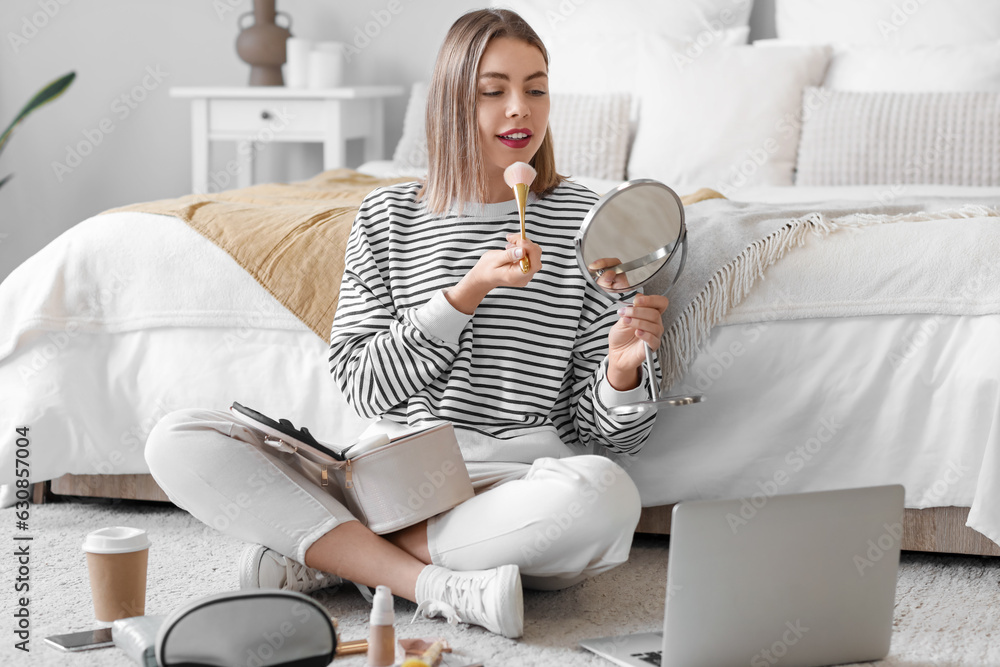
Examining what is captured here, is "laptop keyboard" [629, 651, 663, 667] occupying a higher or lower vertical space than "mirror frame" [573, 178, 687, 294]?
lower

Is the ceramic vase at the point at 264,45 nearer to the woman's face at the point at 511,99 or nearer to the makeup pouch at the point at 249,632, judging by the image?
the woman's face at the point at 511,99

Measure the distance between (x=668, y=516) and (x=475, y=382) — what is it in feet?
1.25

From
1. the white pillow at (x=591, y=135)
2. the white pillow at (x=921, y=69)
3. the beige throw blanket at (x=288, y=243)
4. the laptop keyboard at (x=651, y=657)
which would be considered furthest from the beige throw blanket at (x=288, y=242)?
the white pillow at (x=921, y=69)

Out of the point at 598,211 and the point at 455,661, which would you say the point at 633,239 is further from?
the point at 455,661

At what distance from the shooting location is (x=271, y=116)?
3.10m

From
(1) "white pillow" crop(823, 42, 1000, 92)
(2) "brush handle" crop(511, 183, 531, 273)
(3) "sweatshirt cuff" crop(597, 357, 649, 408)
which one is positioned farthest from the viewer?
(1) "white pillow" crop(823, 42, 1000, 92)

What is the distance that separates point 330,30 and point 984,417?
2.69 meters

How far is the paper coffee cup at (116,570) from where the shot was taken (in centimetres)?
114

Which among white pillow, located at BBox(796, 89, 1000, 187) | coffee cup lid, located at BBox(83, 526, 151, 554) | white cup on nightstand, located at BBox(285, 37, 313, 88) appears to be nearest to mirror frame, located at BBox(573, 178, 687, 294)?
coffee cup lid, located at BBox(83, 526, 151, 554)

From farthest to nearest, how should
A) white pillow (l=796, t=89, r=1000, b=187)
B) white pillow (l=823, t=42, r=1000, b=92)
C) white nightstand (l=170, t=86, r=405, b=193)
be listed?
white nightstand (l=170, t=86, r=405, b=193), white pillow (l=823, t=42, r=1000, b=92), white pillow (l=796, t=89, r=1000, b=187)

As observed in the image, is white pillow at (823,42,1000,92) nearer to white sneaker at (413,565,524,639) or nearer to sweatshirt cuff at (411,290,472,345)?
sweatshirt cuff at (411,290,472,345)

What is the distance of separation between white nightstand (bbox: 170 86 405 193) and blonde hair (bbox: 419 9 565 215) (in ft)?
5.78

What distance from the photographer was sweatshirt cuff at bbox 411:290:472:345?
4.07 ft

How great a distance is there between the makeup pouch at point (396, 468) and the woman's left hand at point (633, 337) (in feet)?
0.73
